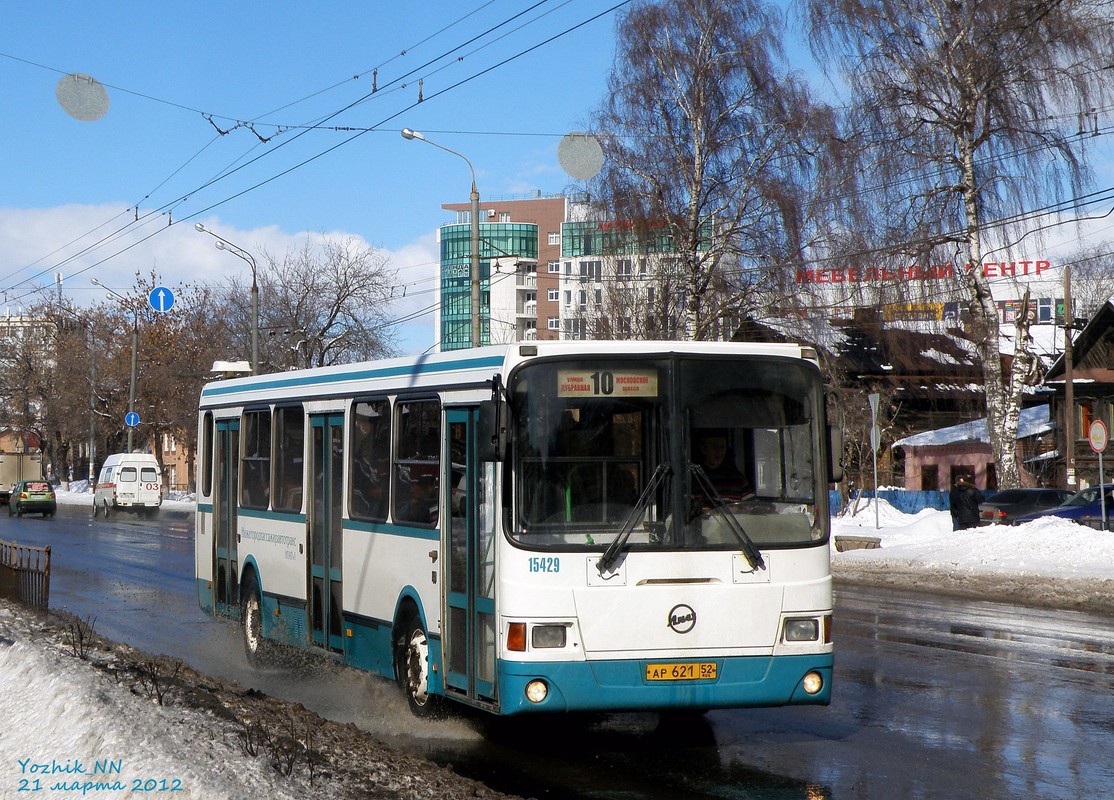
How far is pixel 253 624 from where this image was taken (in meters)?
13.0

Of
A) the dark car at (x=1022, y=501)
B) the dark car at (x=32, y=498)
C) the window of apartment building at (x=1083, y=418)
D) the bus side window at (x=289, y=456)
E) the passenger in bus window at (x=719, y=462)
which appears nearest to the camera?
the passenger in bus window at (x=719, y=462)

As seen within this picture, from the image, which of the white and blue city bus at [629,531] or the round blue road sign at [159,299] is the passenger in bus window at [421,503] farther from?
the round blue road sign at [159,299]

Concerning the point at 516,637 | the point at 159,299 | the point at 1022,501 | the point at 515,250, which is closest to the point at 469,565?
the point at 516,637

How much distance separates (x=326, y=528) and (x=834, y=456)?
4541 millimetres

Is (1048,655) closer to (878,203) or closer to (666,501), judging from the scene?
(666,501)

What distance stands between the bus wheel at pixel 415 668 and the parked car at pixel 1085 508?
2332 centimetres

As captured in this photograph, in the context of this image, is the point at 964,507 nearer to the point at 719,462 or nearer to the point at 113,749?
the point at 719,462

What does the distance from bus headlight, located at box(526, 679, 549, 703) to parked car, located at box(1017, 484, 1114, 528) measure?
24.4m

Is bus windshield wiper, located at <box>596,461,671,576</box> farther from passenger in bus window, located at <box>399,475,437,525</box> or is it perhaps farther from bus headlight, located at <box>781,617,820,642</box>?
passenger in bus window, located at <box>399,475,437,525</box>

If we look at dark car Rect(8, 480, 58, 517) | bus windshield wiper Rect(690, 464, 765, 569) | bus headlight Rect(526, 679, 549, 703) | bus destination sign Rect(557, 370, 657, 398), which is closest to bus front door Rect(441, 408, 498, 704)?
bus headlight Rect(526, 679, 549, 703)

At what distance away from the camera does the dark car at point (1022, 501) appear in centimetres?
3244

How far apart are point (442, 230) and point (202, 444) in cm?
13970

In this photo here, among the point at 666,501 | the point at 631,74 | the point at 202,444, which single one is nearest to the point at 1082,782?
the point at 666,501

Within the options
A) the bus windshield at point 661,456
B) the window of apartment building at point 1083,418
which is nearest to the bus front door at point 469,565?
the bus windshield at point 661,456
